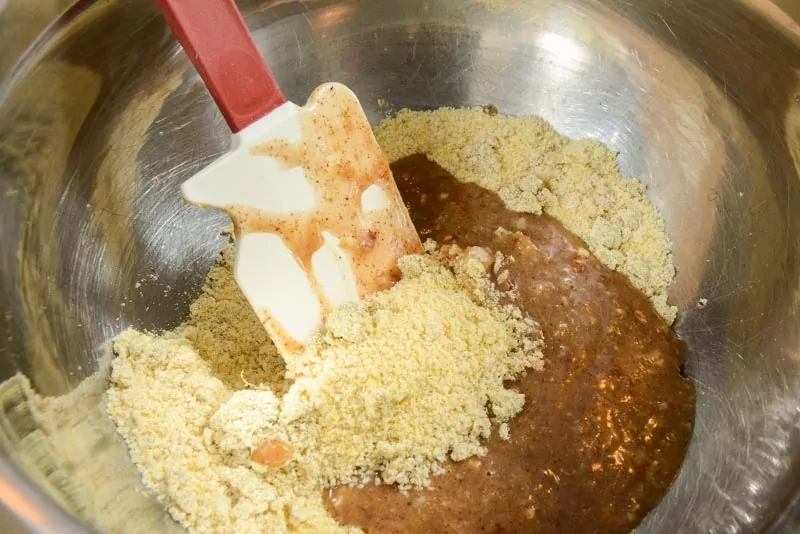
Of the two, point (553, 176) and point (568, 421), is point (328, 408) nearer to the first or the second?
point (568, 421)

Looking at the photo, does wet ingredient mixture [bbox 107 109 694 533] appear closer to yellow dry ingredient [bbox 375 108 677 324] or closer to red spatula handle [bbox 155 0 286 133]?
yellow dry ingredient [bbox 375 108 677 324]

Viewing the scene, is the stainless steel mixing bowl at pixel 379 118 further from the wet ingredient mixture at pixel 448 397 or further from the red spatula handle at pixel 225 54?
the red spatula handle at pixel 225 54

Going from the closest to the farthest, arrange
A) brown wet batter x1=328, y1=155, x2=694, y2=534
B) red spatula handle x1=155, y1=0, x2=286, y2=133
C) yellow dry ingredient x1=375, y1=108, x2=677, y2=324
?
red spatula handle x1=155, y1=0, x2=286, y2=133, brown wet batter x1=328, y1=155, x2=694, y2=534, yellow dry ingredient x1=375, y1=108, x2=677, y2=324

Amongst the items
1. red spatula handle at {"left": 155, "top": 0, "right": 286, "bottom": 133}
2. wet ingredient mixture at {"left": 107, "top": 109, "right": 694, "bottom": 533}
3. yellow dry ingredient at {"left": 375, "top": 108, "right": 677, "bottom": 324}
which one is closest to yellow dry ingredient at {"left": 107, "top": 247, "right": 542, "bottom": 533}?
wet ingredient mixture at {"left": 107, "top": 109, "right": 694, "bottom": 533}

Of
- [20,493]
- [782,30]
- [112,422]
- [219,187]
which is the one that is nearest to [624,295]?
[782,30]

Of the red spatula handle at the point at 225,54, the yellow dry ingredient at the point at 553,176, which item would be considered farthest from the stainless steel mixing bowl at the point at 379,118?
the red spatula handle at the point at 225,54

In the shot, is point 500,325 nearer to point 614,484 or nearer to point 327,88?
point 614,484

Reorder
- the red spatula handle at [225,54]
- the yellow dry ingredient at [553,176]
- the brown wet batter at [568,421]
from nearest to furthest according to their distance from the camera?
1. the red spatula handle at [225,54]
2. the brown wet batter at [568,421]
3. the yellow dry ingredient at [553,176]
